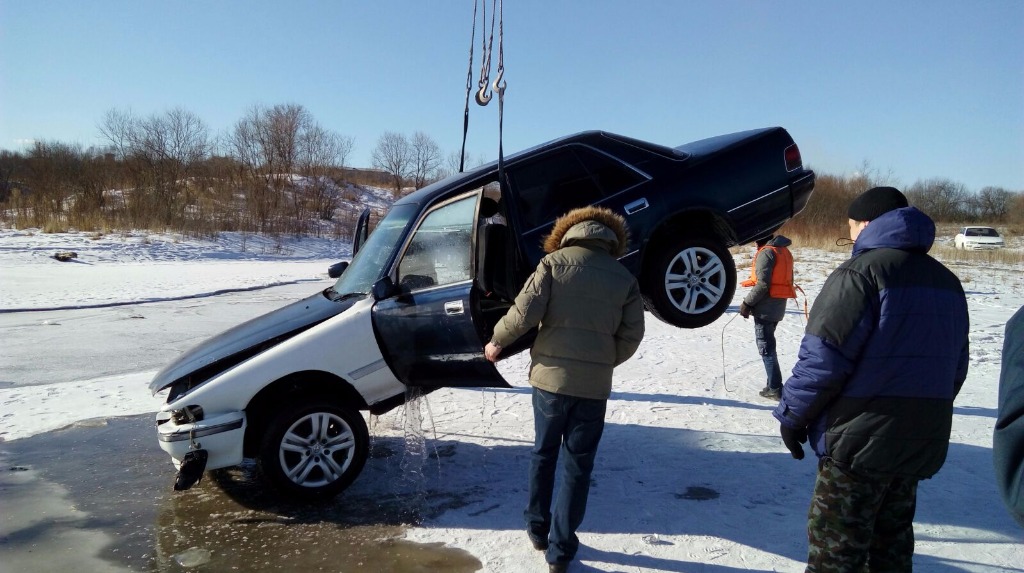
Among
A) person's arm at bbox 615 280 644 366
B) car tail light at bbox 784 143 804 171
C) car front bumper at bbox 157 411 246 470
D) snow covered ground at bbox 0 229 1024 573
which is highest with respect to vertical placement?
car tail light at bbox 784 143 804 171

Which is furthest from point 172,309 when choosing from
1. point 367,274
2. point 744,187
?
point 744,187

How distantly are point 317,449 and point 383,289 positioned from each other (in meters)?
1.17

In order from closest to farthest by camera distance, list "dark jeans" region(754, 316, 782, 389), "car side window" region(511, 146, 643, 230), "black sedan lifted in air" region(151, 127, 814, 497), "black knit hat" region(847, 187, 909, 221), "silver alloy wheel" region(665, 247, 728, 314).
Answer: "black knit hat" region(847, 187, 909, 221), "black sedan lifted in air" region(151, 127, 814, 497), "car side window" region(511, 146, 643, 230), "silver alloy wheel" region(665, 247, 728, 314), "dark jeans" region(754, 316, 782, 389)

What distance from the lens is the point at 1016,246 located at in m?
33.4

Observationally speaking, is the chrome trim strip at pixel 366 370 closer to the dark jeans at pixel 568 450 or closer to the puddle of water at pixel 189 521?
the puddle of water at pixel 189 521

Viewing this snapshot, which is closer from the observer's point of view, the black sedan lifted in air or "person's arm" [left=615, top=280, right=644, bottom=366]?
"person's arm" [left=615, top=280, right=644, bottom=366]

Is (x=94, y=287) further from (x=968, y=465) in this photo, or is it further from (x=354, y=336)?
(x=968, y=465)

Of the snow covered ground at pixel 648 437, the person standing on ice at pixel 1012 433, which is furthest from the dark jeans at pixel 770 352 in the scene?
the person standing on ice at pixel 1012 433

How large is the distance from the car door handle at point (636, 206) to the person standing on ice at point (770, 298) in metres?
2.86

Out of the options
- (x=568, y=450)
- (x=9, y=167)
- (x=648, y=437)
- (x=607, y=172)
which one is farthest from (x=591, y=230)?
(x=9, y=167)

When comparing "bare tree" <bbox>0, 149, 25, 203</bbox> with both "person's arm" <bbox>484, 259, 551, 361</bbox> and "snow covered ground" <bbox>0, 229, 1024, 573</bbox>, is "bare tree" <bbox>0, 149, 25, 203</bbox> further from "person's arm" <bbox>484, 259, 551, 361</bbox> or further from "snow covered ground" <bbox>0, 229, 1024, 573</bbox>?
"person's arm" <bbox>484, 259, 551, 361</bbox>

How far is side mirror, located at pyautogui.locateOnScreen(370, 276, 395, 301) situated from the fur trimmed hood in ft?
4.08

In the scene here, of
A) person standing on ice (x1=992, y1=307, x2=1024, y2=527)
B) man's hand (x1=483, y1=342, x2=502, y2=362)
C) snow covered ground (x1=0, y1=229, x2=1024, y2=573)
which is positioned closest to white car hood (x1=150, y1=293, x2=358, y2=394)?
snow covered ground (x1=0, y1=229, x2=1024, y2=573)

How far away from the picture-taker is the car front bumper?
4297mm
